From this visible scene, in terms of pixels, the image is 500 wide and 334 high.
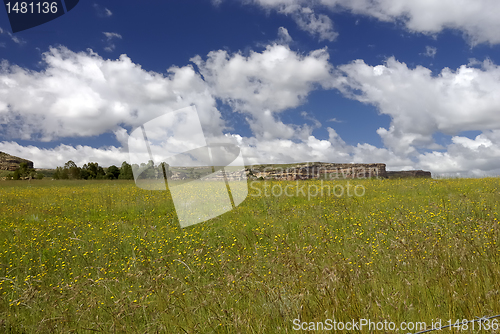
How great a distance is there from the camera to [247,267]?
4352 millimetres

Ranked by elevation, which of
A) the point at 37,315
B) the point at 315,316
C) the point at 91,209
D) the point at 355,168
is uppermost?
the point at 355,168

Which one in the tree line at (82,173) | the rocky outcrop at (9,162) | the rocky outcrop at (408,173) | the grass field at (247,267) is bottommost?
the grass field at (247,267)

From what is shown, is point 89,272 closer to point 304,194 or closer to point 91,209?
point 91,209

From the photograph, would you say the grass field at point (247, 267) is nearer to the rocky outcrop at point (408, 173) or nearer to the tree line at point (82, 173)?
the rocky outcrop at point (408, 173)

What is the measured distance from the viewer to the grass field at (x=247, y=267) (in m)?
2.98

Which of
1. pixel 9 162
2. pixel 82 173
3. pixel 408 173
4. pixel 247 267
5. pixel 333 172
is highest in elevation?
pixel 9 162

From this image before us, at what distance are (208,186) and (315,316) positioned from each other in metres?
12.3

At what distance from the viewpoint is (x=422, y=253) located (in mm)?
4285

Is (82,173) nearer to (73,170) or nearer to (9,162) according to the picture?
(73,170)

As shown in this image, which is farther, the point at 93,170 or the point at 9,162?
the point at 9,162

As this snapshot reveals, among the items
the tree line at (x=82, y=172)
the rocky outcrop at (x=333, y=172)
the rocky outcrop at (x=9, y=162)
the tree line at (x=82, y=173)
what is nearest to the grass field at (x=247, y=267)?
the rocky outcrop at (x=333, y=172)

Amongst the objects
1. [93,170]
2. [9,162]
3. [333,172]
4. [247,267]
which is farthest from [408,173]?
[9,162]

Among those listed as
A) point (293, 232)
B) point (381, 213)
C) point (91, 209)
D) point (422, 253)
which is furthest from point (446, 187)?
point (91, 209)

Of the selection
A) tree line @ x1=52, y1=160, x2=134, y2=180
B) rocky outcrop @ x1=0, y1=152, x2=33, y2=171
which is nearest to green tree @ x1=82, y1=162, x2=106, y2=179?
tree line @ x1=52, y1=160, x2=134, y2=180
